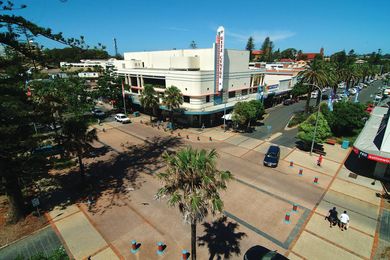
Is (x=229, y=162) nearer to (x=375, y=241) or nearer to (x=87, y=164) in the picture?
(x=375, y=241)

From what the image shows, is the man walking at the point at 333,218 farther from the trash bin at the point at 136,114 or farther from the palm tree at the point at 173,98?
the trash bin at the point at 136,114

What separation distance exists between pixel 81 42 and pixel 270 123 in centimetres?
4121

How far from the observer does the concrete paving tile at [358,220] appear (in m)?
17.3

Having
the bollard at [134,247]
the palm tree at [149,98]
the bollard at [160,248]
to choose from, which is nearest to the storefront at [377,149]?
the bollard at [160,248]

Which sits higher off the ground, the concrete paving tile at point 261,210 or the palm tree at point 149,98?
the palm tree at point 149,98

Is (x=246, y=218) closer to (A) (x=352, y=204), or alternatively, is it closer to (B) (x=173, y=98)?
(A) (x=352, y=204)

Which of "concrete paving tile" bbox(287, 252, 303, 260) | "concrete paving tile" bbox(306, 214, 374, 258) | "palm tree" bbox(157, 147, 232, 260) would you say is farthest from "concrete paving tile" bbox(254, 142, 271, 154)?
"palm tree" bbox(157, 147, 232, 260)

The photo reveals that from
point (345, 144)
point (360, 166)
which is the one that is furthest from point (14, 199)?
point (345, 144)

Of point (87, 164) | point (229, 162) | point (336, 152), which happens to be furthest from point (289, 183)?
point (87, 164)

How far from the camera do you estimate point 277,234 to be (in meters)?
16.5

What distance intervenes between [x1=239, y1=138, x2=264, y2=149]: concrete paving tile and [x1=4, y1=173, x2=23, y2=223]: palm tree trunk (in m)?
27.6

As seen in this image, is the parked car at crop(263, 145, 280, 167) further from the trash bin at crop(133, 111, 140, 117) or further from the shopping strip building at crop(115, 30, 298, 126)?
the trash bin at crop(133, 111, 140, 117)

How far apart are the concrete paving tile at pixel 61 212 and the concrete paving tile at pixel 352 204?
77.0ft

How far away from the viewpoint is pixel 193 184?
10.3 meters
